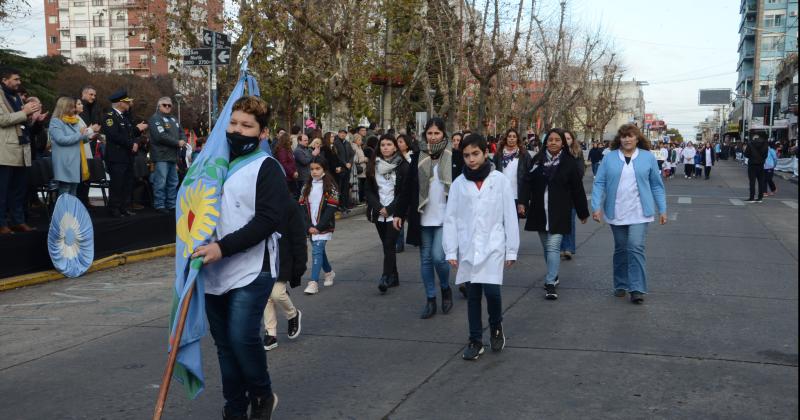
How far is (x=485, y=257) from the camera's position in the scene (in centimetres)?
567

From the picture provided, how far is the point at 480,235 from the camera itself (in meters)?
5.73

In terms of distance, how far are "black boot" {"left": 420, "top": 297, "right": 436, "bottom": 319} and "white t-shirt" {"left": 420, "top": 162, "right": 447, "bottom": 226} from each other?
73cm

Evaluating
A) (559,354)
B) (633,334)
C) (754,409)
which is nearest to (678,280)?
(633,334)

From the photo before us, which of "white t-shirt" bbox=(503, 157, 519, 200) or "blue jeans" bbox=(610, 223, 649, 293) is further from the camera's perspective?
"white t-shirt" bbox=(503, 157, 519, 200)

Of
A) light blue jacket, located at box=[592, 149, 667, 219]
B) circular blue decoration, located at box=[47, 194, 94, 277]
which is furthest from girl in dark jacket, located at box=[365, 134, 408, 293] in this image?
circular blue decoration, located at box=[47, 194, 94, 277]

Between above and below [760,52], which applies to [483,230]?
below

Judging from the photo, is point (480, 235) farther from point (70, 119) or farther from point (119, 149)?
point (119, 149)

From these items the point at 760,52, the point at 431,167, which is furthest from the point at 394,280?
the point at 760,52

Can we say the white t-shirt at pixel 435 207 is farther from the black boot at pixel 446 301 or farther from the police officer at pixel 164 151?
the police officer at pixel 164 151

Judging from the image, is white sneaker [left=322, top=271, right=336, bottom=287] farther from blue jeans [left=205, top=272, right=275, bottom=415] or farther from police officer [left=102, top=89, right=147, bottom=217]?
blue jeans [left=205, top=272, right=275, bottom=415]

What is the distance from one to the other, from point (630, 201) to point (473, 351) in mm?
2943

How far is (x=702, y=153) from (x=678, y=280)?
93.1 ft

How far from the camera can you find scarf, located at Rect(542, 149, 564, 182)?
329 inches

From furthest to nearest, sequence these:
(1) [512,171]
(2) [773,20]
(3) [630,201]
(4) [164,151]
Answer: (2) [773,20], (4) [164,151], (1) [512,171], (3) [630,201]
